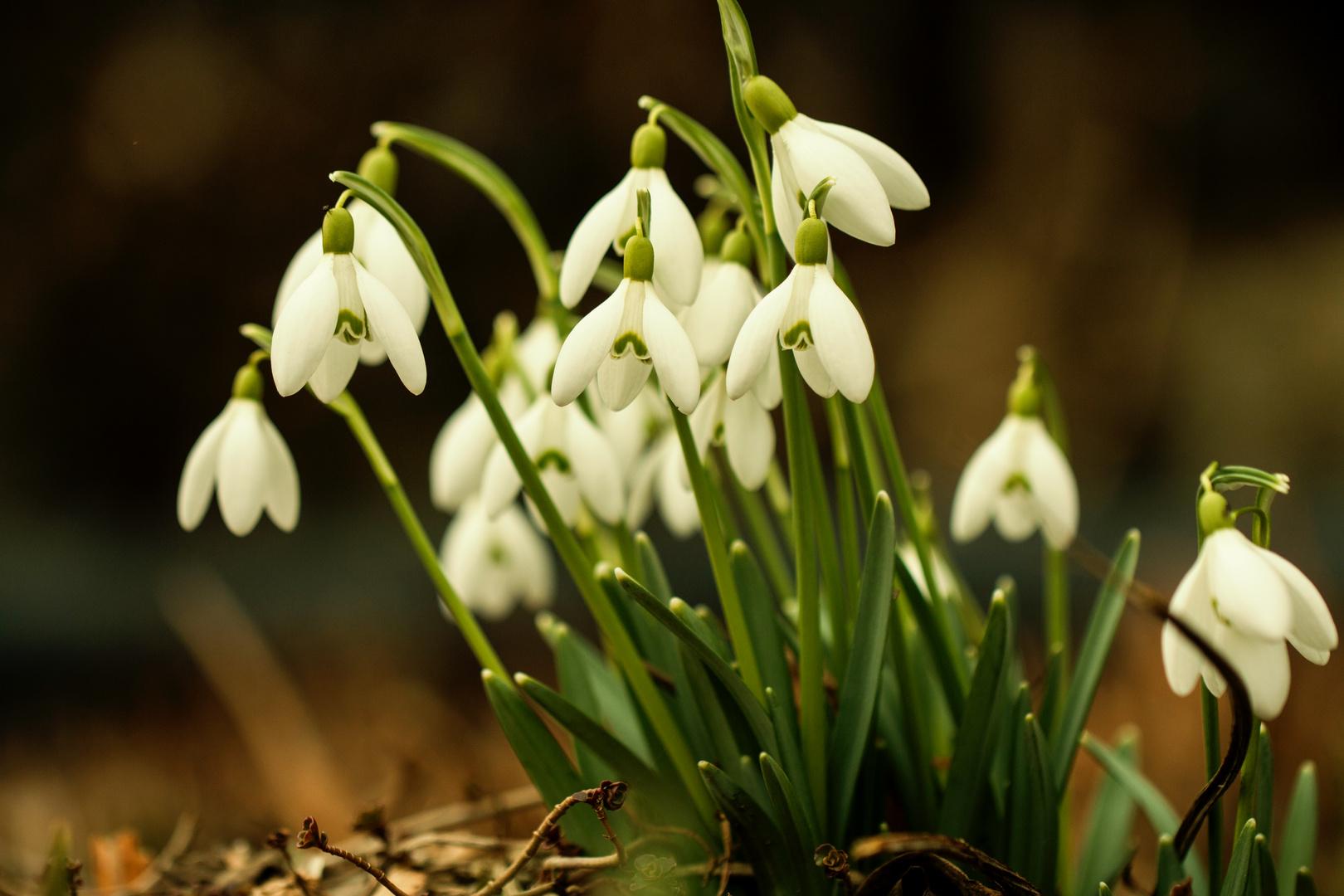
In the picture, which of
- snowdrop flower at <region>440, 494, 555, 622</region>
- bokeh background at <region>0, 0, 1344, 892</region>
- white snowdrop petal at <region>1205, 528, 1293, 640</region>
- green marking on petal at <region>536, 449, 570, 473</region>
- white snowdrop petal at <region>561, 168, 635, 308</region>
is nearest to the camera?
white snowdrop petal at <region>1205, 528, 1293, 640</region>

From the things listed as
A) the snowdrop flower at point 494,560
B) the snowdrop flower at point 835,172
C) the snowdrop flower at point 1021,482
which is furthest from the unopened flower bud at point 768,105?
the snowdrop flower at point 494,560

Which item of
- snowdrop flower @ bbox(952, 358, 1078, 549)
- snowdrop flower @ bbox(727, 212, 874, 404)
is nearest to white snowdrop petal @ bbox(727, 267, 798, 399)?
snowdrop flower @ bbox(727, 212, 874, 404)

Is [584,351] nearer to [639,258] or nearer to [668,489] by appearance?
[639,258]

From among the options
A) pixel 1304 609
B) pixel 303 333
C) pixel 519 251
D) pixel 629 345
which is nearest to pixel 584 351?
pixel 629 345

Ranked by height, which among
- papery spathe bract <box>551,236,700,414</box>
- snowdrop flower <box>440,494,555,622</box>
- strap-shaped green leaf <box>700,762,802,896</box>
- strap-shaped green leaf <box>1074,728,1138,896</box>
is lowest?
strap-shaped green leaf <box>1074,728,1138,896</box>

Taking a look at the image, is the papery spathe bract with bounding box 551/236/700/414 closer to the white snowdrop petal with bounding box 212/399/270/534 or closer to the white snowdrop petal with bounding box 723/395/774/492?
the white snowdrop petal with bounding box 723/395/774/492

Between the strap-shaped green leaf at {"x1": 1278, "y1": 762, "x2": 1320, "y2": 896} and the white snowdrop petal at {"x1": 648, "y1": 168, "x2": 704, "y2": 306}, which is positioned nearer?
the white snowdrop petal at {"x1": 648, "y1": 168, "x2": 704, "y2": 306}

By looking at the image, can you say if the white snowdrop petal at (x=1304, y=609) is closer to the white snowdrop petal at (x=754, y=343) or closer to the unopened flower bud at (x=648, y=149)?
the white snowdrop petal at (x=754, y=343)
